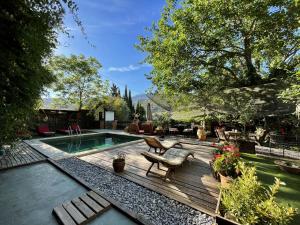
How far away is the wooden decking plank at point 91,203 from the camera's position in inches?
107

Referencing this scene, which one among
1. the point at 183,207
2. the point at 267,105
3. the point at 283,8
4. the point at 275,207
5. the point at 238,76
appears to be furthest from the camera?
the point at 238,76

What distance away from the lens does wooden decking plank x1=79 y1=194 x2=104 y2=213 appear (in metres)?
2.71

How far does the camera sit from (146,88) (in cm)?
1253

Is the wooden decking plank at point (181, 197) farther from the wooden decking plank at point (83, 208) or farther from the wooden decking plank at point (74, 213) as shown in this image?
the wooden decking plank at point (74, 213)

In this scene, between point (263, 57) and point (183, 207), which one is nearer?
point (183, 207)

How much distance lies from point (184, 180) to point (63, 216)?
2.63 meters

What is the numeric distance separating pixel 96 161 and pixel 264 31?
10.2 metres

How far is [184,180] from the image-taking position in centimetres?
394

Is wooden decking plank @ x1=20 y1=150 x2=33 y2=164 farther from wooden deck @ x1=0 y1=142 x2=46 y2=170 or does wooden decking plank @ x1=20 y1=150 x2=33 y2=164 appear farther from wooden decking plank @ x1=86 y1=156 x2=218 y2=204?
wooden decking plank @ x1=86 y1=156 x2=218 y2=204

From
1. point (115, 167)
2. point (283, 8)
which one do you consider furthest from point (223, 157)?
point (283, 8)

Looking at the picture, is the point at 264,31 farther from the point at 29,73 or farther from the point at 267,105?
the point at 29,73

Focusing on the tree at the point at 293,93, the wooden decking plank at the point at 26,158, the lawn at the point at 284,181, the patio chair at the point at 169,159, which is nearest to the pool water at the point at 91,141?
the wooden decking plank at the point at 26,158

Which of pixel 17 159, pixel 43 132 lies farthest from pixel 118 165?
pixel 43 132

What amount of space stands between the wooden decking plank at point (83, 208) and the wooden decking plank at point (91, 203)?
57 millimetres
